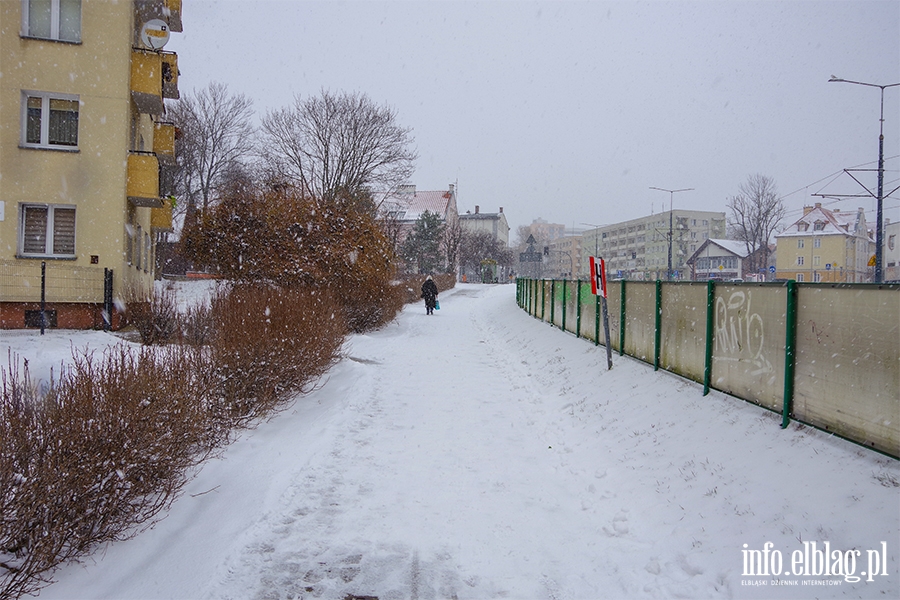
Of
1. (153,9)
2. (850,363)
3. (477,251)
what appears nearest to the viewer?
(850,363)

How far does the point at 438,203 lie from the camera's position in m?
84.0

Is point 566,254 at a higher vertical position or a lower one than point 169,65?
higher

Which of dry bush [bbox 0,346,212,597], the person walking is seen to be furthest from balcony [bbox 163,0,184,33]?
dry bush [bbox 0,346,212,597]

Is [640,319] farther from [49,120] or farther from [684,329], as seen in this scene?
[49,120]

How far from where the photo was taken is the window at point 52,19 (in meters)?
14.1

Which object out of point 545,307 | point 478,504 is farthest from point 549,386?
point 545,307

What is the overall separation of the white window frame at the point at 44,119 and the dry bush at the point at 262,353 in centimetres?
868

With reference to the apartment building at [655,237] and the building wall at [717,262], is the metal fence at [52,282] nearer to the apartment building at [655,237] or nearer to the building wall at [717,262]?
the building wall at [717,262]

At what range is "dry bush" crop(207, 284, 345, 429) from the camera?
664 centimetres

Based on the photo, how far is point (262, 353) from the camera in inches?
279

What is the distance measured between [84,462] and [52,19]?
15485 mm

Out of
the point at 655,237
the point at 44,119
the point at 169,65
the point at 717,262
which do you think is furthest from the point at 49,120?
the point at 655,237

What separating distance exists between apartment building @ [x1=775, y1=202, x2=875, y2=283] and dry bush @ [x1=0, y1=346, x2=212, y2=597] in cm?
5973

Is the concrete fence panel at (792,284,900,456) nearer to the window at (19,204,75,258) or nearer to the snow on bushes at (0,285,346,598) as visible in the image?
the snow on bushes at (0,285,346,598)
